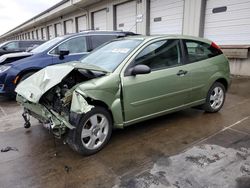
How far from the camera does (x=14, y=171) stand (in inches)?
110

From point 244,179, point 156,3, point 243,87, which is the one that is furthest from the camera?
point 156,3

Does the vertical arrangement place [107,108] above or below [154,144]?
above

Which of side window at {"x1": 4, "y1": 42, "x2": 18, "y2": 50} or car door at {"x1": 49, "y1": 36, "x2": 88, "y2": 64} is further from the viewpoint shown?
side window at {"x1": 4, "y1": 42, "x2": 18, "y2": 50}

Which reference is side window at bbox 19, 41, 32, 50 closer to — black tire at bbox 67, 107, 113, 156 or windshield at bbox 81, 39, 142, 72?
windshield at bbox 81, 39, 142, 72

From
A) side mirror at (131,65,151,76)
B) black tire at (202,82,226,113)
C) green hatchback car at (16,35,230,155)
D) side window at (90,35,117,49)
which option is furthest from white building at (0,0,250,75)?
side mirror at (131,65,151,76)

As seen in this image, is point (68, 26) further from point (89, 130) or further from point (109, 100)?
point (89, 130)

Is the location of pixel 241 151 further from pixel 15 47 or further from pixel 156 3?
pixel 15 47

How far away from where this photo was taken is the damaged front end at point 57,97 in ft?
9.16

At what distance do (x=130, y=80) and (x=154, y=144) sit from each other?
102 cm

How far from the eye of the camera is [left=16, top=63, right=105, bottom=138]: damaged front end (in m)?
2.79

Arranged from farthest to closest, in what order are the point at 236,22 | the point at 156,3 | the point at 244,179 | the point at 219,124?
the point at 156,3 < the point at 236,22 < the point at 219,124 < the point at 244,179

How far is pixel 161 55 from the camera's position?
3717mm

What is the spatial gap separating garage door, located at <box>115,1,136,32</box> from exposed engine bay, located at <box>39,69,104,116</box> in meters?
9.75

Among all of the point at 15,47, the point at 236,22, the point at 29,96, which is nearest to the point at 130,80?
the point at 29,96
